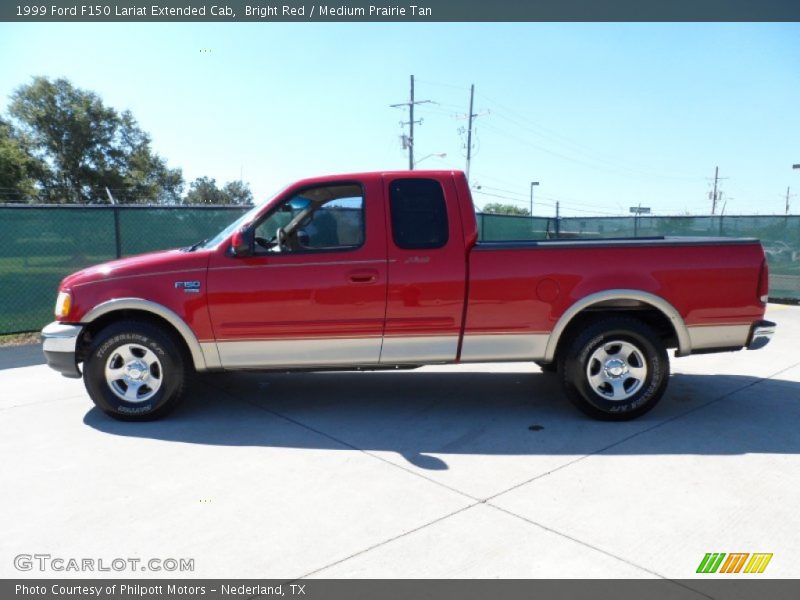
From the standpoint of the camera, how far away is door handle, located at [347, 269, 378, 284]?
460 centimetres

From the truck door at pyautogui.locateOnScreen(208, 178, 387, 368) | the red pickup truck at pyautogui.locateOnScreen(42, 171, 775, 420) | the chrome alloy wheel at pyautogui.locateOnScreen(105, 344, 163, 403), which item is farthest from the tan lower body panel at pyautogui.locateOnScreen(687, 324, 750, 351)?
the chrome alloy wheel at pyautogui.locateOnScreen(105, 344, 163, 403)

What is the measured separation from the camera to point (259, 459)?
4.04 m

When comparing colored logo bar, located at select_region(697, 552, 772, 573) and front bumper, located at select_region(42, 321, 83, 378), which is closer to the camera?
colored logo bar, located at select_region(697, 552, 772, 573)

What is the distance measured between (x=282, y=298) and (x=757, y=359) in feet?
18.6

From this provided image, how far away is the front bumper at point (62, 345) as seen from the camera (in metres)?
4.66

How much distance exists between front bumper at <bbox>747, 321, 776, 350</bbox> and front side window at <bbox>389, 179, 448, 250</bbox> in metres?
2.62

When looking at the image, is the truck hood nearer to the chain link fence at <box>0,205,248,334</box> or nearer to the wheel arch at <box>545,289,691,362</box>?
the wheel arch at <box>545,289,691,362</box>

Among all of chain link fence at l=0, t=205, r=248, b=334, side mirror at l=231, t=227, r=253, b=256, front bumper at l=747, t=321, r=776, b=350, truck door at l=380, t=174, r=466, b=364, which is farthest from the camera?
chain link fence at l=0, t=205, r=248, b=334

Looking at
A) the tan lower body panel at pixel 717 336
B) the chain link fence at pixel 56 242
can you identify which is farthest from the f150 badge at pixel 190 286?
the chain link fence at pixel 56 242

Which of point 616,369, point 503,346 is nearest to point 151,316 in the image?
point 503,346

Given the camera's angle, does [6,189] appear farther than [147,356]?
Yes
